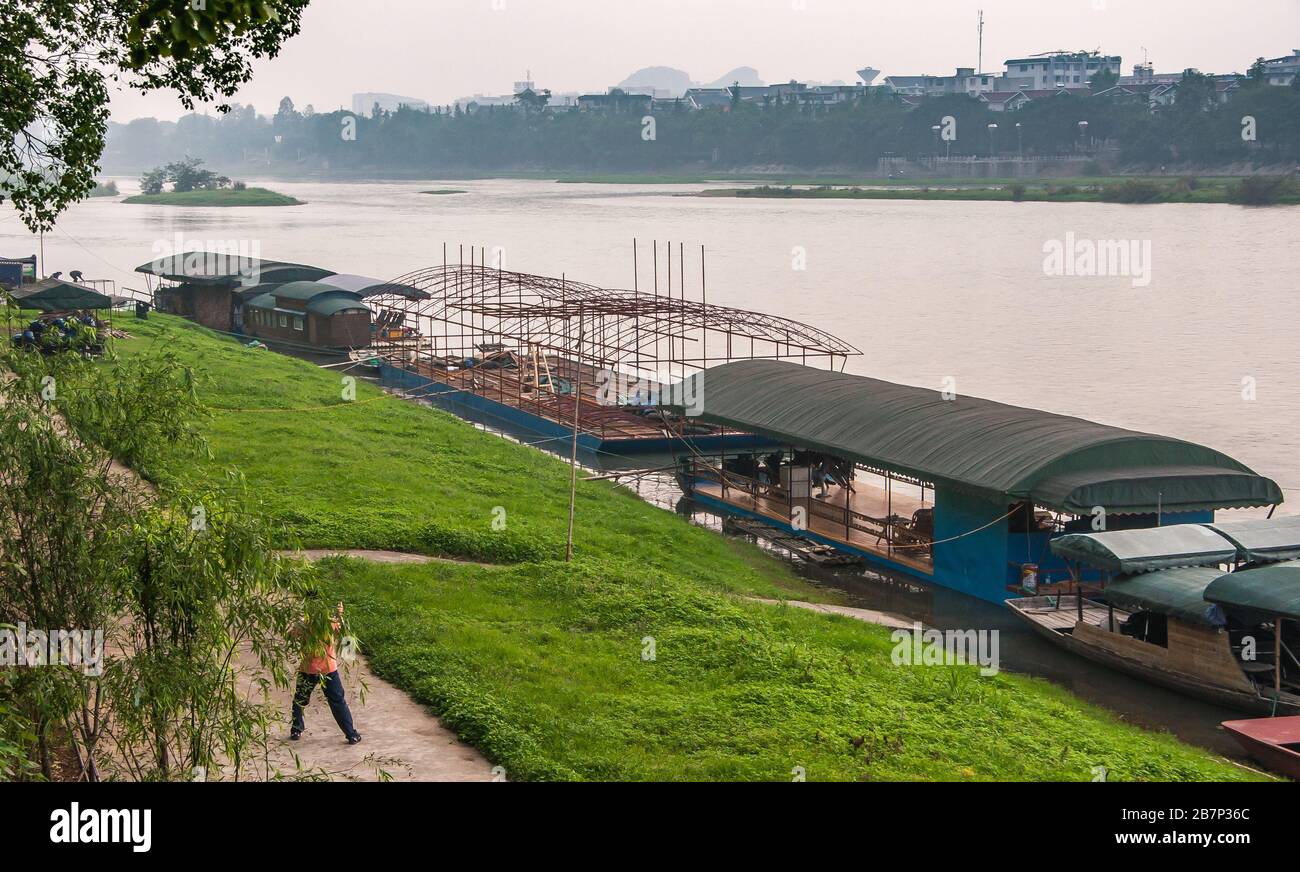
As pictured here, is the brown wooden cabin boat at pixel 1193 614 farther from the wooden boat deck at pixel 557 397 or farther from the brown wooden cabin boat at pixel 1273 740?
the wooden boat deck at pixel 557 397

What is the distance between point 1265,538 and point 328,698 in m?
16.1

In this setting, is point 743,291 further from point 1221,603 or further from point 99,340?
point 99,340

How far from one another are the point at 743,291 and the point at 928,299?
35.4ft

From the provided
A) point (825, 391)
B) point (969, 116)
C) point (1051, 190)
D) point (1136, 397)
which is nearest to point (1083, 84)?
point (969, 116)

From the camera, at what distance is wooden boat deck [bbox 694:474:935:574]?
94.3ft

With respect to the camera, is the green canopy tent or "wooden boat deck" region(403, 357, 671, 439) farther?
"wooden boat deck" region(403, 357, 671, 439)

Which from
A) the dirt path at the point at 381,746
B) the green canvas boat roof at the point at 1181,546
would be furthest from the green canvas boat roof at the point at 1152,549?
the dirt path at the point at 381,746

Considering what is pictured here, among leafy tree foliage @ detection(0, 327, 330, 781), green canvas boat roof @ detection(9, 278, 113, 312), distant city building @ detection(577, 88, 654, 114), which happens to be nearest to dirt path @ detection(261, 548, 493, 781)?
leafy tree foliage @ detection(0, 327, 330, 781)

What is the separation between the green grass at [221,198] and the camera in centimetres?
16625

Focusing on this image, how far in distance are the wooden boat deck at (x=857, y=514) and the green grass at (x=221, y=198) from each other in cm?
14253

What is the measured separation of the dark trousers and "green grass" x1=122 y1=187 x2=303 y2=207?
159 m

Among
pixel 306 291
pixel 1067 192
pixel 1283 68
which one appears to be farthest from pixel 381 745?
pixel 1283 68

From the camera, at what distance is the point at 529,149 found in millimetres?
194875

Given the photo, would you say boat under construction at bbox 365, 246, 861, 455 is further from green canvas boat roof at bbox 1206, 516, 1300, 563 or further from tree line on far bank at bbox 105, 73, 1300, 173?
tree line on far bank at bbox 105, 73, 1300, 173
